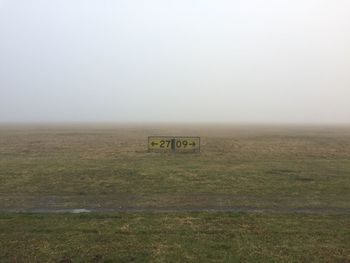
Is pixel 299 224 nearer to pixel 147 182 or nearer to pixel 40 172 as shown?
pixel 147 182

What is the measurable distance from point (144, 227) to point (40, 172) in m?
15.0

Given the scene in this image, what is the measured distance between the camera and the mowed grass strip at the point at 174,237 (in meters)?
9.71

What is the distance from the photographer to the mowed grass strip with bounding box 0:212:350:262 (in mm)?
9711

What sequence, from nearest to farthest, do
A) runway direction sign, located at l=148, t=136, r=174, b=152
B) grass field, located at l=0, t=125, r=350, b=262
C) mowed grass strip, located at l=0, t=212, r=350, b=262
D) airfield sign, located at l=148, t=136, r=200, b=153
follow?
mowed grass strip, located at l=0, t=212, r=350, b=262, grass field, located at l=0, t=125, r=350, b=262, airfield sign, located at l=148, t=136, r=200, b=153, runway direction sign, located at l=148, t=136, r=174, b=152

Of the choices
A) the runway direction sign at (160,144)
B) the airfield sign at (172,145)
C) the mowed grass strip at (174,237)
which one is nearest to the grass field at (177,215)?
the mowed grass strip at (174,237)

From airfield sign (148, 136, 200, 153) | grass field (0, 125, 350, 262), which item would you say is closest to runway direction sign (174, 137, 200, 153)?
airfield sign (148, 136, 200, 153)

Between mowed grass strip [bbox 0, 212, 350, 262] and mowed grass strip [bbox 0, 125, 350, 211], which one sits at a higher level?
mowed grass strip [bbox 0, 212, 350, 262]

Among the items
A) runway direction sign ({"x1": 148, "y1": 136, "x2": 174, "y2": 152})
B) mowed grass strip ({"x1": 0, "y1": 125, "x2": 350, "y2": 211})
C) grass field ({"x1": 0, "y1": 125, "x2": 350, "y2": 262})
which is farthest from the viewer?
runway direction sign ({"x1": 148, "y1": 136, "x2": 174, "y2": 152})

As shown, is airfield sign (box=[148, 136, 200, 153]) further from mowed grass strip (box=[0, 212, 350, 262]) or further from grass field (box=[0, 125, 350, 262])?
mowed grass strip (box=[0, 212, 350, 262])

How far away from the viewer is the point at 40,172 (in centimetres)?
2527

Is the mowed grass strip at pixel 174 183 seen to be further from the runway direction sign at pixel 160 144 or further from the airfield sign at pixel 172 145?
the runway direction sign at pixel 160 144

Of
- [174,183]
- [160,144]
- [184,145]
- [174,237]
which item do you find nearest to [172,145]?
[184,145]

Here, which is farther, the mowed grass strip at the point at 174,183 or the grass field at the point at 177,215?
the mowed grass strip at the point at 174,183

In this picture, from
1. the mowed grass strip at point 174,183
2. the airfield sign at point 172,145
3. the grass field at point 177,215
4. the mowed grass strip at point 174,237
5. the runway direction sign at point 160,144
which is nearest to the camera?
the mowed grass strip at point 174,237
